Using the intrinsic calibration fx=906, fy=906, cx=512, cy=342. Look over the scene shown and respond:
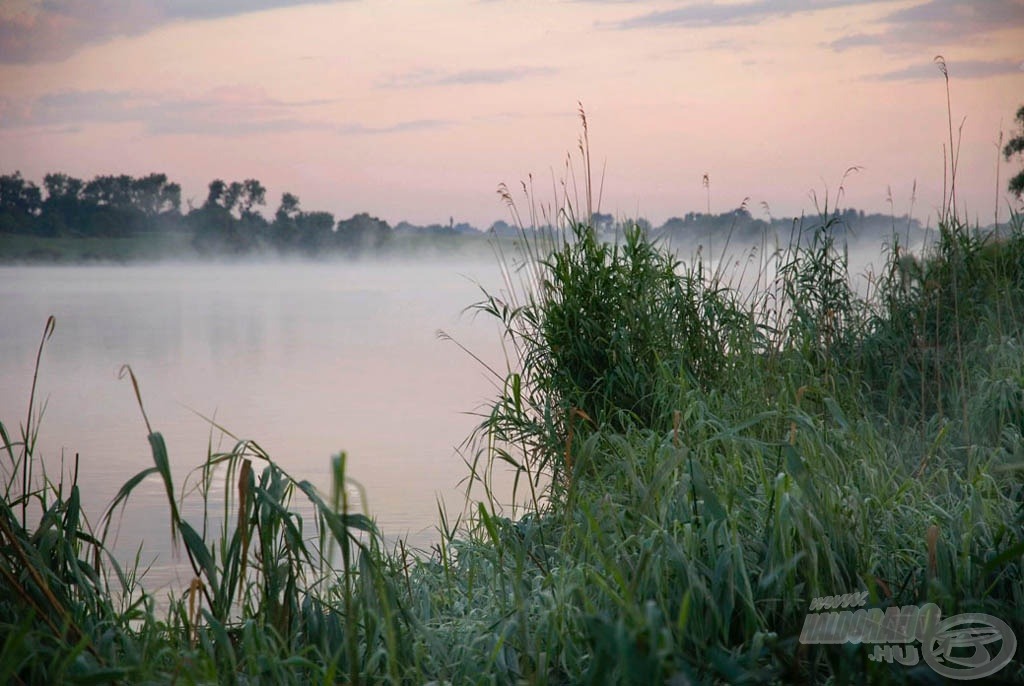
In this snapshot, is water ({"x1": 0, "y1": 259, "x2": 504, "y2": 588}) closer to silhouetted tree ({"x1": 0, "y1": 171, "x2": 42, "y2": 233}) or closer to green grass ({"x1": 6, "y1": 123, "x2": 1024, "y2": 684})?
green grass ({"x1": 6, "y1": 123, "x2": 1024, "y2": 684})

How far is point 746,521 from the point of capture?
2463 millimetres

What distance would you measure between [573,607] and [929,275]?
3.54 m

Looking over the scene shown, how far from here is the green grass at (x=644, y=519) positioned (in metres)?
1.84

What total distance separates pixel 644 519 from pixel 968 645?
2.51 feet

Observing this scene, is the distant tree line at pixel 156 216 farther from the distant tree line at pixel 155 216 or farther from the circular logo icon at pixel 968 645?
the circular logo icon at pixel 968 645

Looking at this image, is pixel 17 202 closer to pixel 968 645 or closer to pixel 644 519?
pixel 644 519

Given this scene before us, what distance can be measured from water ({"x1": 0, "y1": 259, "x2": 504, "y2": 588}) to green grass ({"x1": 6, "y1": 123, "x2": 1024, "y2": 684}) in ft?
0.99

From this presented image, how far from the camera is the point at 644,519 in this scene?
229 cm

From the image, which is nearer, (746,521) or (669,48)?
(746,521)

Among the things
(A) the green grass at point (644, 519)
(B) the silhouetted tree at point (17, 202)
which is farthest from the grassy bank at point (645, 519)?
(B) the silhouetted tree at point (17, 202)

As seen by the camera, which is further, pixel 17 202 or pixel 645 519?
pixel 17 202

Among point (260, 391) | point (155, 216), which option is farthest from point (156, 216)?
point (260, 391)

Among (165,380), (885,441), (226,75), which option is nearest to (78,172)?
(226,75)

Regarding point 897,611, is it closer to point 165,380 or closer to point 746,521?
point 746,521
